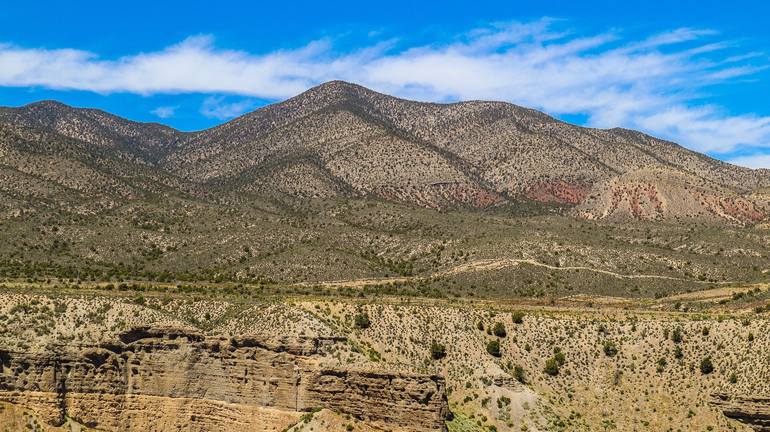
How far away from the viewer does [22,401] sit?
4009 cm

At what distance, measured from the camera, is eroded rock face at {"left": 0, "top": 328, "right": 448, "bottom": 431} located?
1543 inches

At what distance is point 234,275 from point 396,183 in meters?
75.3

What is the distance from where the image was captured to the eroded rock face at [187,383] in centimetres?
3919

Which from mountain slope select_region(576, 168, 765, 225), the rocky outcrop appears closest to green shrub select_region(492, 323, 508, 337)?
the rocky outcrop

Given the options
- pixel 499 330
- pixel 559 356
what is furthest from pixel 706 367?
pixel 499 330

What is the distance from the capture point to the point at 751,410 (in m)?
41.7

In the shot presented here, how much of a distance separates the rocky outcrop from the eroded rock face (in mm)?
15900

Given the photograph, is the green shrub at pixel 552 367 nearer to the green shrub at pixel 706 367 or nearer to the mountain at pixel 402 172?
the green shrub at pixel 706 367

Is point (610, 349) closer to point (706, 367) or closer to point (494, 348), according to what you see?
point (706, 367)

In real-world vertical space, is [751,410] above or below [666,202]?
below

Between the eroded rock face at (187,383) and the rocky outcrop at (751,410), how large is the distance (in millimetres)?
15900

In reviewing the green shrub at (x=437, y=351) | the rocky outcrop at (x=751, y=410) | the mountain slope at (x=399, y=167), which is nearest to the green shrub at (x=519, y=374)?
the green shrub at (x=437, y=351)

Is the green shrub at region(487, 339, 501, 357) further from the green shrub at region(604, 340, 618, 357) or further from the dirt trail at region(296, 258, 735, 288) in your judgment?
the dirt trail at region(296, 258, 735, 288)

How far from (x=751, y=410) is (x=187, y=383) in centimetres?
2453
